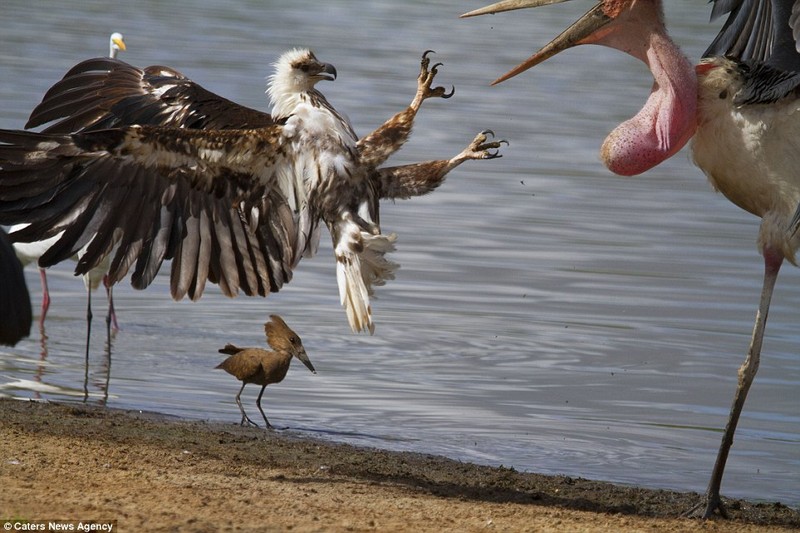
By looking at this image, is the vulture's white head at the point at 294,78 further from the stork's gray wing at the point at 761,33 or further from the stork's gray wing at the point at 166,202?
the stork's gray wing at the point at 761,33

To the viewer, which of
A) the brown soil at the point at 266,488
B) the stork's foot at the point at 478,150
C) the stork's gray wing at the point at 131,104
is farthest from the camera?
the stork's gray wing at the point at 131,104

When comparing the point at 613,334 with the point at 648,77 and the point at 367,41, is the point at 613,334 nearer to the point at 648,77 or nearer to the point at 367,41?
the point at 648,77

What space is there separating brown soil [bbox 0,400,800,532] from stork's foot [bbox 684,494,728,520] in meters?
0.08

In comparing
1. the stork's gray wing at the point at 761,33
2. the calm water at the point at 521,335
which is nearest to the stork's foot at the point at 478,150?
the stork's gray wing at the point at 761,33

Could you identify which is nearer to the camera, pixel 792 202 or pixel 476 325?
pixel 792 202

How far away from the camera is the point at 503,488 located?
716 centimetres

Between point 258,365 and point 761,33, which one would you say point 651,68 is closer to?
point 761,33

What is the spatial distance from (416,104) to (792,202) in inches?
81.3

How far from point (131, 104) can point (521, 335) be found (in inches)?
137

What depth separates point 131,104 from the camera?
872cm

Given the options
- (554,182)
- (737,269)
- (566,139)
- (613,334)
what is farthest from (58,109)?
(566,139)

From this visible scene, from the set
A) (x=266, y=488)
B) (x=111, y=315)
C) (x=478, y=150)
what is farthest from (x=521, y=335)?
(x=266, y=488)

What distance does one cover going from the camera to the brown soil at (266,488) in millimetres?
5770

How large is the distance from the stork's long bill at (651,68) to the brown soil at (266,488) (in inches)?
67.7
